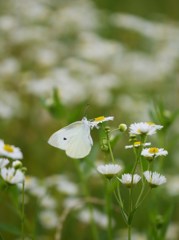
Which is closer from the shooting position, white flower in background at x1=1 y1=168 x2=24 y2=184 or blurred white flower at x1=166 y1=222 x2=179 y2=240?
white flower in background at x1=1 y1=168 x2=24 y2=184

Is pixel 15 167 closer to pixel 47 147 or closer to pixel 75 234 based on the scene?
pixel 75 234

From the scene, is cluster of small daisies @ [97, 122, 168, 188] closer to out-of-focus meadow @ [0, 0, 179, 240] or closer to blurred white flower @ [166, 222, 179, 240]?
out-of-focus meadow @ [0, 0, 179, 240]

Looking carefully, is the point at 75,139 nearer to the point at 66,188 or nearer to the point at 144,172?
the point at 144,172

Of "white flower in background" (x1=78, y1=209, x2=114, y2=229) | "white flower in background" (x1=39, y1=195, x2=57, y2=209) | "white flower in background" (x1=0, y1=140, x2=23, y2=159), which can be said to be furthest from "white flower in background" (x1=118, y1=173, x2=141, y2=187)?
"white flower in background" (x1=39, y1=195, x2=57, y2=209)

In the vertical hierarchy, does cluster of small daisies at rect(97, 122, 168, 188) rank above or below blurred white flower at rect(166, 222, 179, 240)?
below

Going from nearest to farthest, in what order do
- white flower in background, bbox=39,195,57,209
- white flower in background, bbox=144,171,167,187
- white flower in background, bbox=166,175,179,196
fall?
white flower in background, bbox=144,171,167,187, white flower in background, bbox=39,195,57,209, white flower in background, bbox=166,175,179,196

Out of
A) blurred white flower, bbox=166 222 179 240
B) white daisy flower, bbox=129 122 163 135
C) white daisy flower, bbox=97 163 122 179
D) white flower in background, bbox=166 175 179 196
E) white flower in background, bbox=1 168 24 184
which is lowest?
white daisy flower, bbox=97 163 122 179

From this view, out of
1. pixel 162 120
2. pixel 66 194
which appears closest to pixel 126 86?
pixel 66 194
